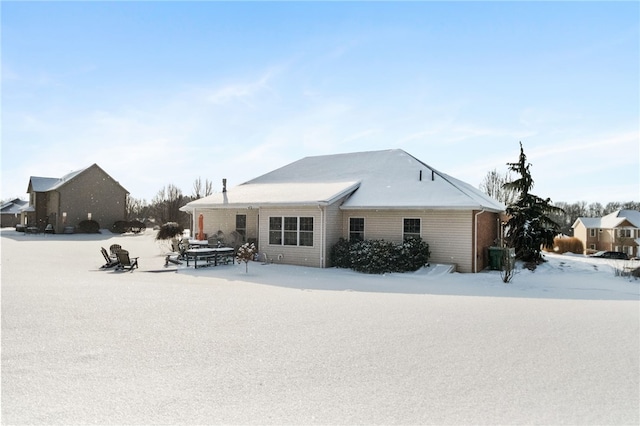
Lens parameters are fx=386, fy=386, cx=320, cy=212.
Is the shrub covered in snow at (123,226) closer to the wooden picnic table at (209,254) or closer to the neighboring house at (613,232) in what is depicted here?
the wooden picnic table at (209,254)

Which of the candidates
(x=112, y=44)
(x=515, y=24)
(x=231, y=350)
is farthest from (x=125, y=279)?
(x=515, y=24)

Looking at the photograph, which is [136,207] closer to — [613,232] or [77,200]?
[77,200]

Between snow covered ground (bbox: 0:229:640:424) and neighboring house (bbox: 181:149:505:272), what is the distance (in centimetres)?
512

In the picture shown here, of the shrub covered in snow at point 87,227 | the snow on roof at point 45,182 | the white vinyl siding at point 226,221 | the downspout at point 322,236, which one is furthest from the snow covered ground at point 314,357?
the snow on roof at point 45,182

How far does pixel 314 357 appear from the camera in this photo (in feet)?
17.6

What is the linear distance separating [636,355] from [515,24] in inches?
346

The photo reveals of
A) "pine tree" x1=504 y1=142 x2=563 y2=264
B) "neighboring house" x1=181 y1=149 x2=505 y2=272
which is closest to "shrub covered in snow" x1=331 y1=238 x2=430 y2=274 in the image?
"neighboring house" x1=181 y1=149 x2=505 y2=272

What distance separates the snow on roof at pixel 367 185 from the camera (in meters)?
16.3

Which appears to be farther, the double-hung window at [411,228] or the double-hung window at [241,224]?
the double-hung window at [241,224]

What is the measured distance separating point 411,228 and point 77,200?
127ft

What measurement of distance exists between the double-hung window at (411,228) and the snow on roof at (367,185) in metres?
0.87

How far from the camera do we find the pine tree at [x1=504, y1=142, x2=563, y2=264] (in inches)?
760

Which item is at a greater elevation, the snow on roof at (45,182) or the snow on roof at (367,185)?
the snow on roof at (45,182)

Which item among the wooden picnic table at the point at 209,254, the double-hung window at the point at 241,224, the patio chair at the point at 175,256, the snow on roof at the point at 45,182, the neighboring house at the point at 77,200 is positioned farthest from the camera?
the snow on roof at the point at 45,182
